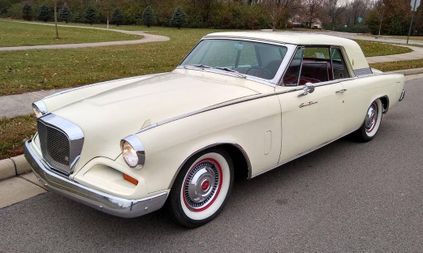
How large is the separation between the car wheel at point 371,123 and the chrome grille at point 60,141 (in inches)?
153

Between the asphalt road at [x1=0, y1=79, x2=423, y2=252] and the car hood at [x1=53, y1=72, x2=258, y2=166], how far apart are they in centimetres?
67

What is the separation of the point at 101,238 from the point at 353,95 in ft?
10.9

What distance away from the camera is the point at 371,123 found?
573cm

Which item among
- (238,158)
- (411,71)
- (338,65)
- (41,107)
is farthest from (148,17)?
(238,158)

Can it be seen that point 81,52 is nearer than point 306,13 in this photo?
Yes

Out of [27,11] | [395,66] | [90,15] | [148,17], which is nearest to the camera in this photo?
[395,66]

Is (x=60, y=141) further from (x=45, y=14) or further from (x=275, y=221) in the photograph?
(x=45, y=14)

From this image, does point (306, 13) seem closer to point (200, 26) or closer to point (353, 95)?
point (200, 26)

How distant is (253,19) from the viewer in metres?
41.9

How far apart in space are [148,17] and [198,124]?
120ft

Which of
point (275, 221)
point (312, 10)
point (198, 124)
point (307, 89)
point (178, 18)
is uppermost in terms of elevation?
point (312, 10)

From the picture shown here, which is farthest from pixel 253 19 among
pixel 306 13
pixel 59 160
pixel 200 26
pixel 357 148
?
pixel 59 160

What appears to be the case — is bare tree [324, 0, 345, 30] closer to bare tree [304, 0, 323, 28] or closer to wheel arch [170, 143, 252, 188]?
bare tree [304, 0, 323, 28]

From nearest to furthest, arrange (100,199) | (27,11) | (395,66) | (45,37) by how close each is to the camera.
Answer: (100,199), (395,66), (45,37), (27,11)
